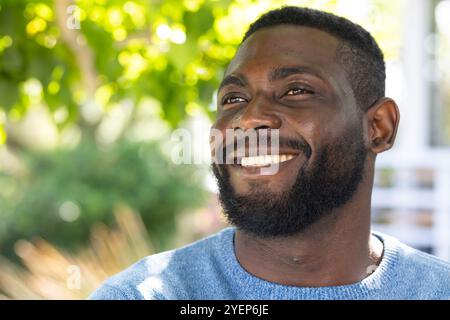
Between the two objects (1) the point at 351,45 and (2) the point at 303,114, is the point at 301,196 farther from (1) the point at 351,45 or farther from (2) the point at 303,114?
(1) the point at 351,45

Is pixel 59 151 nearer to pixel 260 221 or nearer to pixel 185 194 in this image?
pixel 185 194

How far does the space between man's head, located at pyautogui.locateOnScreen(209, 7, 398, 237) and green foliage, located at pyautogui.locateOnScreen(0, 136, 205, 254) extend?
15.1ft

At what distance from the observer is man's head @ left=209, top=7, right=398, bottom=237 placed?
167 centimetres

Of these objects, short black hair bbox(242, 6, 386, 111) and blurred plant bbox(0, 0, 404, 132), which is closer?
short black hair bbox(242, 6, 386, 111)

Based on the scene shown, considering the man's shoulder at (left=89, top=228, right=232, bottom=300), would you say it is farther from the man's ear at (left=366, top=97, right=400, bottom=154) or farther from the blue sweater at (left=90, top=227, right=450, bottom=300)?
the man's ear at (left=366, top=97, right=400, bottom=154)

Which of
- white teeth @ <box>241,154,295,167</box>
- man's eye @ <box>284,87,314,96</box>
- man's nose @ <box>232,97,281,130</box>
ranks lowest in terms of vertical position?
white teeth @ <box>241,154,295,167</box>

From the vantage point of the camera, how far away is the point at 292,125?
1674 mm

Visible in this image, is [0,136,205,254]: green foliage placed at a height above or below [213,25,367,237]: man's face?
below

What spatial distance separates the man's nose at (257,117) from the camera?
1.65 metres

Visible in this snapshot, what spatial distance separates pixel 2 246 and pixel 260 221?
207 inches

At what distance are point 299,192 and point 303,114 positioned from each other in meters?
0.17

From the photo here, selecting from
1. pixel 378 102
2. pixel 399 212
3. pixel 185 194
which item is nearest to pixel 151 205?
pixel 185 194

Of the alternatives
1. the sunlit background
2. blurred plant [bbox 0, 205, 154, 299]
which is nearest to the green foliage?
the sunlit background
